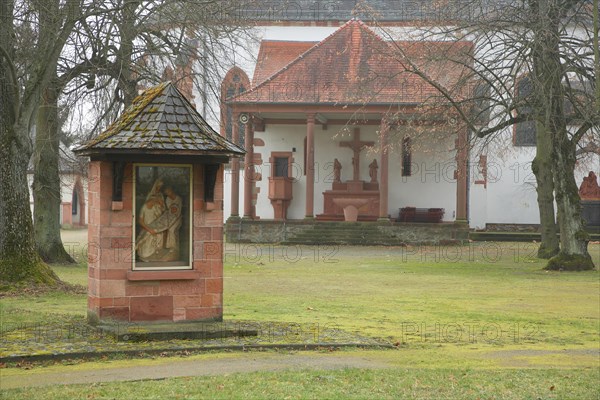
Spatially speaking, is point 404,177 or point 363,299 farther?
point 404,177

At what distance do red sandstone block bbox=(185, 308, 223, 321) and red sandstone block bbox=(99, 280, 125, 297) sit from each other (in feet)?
2.79

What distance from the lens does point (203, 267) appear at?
448 inches

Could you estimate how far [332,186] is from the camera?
4144 centimetres

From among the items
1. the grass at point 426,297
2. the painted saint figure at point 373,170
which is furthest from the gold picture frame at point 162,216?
the painted saint figure at point 373,170

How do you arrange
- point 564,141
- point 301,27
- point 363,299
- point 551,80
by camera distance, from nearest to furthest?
point 363,299 → point 551,80 → point 564,141 → point 301,27

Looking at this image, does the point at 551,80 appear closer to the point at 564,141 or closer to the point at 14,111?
the point at 564,141

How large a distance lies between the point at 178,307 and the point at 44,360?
6.81ft

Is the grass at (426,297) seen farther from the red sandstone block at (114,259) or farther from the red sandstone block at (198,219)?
the red sandstone block at (114,259)

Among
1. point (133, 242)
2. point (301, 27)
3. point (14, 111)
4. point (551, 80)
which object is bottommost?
point (133, 242)

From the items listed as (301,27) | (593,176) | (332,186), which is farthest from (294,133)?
(593,176)

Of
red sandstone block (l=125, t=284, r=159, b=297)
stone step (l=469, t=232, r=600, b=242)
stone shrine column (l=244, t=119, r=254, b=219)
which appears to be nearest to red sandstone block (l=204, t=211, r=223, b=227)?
red sandstone block (l=125, t=284, r=159, b=297)

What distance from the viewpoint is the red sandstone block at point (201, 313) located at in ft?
37.2

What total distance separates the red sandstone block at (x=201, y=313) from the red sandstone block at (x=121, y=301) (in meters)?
0.74

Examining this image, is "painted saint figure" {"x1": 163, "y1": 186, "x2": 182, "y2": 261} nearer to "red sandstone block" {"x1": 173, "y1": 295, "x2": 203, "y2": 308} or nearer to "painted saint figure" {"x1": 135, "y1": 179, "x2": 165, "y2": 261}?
"painted saint figure" {"x1": 135, "y1": 179, "x2": 165, "y2": 261}
